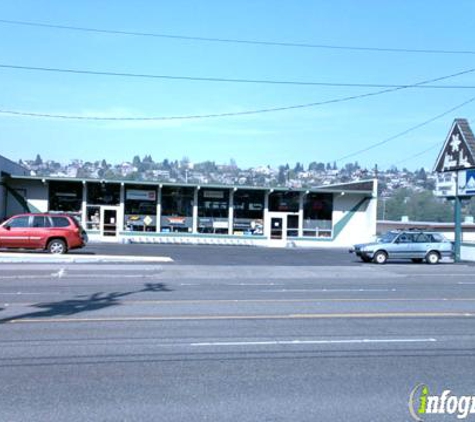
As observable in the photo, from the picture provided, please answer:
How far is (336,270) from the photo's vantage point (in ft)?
79.5

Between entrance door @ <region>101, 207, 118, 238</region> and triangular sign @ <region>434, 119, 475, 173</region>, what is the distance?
2518cm

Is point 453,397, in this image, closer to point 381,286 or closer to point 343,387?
point 343,387

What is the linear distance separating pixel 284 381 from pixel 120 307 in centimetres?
659

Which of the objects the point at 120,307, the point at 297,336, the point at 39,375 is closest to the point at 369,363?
the point at 297,336

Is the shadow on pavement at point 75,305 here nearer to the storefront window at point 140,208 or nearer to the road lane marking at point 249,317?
the road lane marking at point 249,317

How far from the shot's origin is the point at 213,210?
5169 cm

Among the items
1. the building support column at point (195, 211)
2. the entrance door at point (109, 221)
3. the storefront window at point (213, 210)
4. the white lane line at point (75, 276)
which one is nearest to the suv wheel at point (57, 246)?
the white lane line at point (75, 276)

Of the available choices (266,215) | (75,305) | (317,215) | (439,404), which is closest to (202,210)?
(266,215)

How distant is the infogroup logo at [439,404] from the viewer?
5.79m

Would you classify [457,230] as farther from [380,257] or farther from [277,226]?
[277,226]

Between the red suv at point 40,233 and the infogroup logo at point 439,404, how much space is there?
23.3 m

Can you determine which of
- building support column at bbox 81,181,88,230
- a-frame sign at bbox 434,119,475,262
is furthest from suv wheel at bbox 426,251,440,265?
building support column at bbox 81,181,88,230

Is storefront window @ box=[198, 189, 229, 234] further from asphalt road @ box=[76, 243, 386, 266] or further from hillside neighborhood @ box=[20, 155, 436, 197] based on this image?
hillside neighborhood @ box=[20, 155, 436, 197]

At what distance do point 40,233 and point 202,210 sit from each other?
24.6 metres
